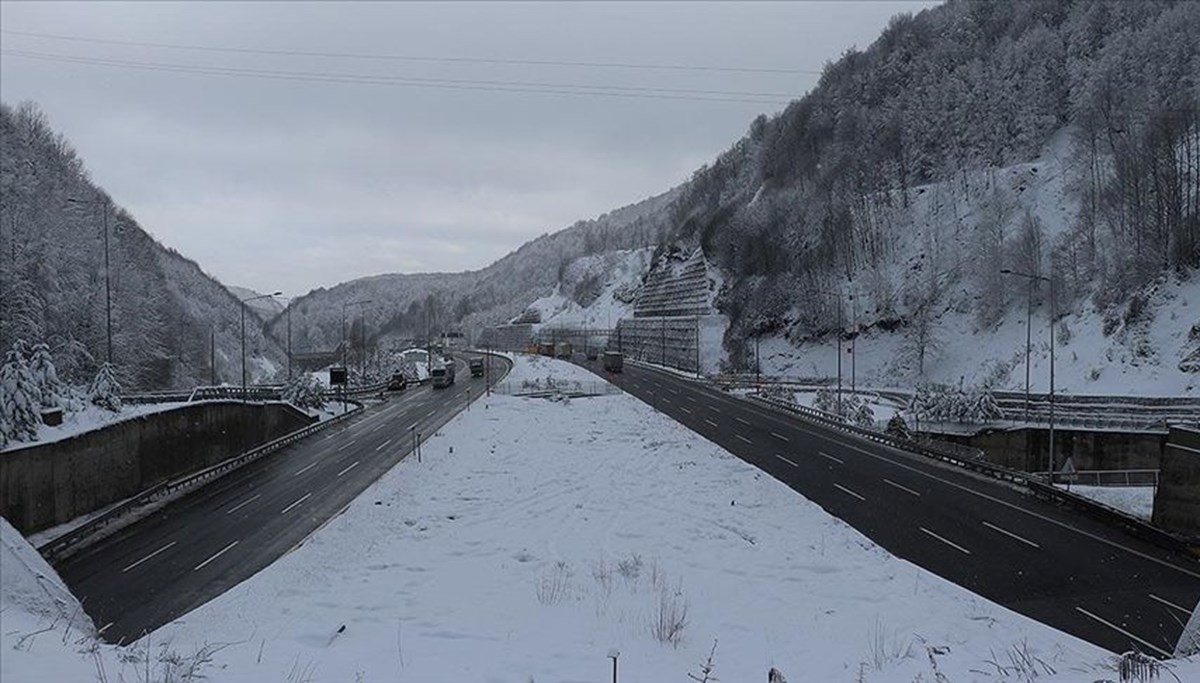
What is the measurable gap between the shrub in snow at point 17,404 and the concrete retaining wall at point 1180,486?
44737mm

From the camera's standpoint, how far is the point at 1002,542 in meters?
25.0

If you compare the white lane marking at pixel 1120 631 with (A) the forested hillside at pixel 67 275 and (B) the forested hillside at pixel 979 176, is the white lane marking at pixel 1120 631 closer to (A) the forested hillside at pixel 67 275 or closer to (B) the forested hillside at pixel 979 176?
(B) the forested hillside at pixel 979 176

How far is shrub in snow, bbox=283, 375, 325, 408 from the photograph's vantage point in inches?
2458

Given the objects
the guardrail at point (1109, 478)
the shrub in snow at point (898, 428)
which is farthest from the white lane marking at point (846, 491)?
the shrub in snow at point (898, 428)

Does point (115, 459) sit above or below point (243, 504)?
above

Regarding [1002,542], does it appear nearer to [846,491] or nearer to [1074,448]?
[846,491]

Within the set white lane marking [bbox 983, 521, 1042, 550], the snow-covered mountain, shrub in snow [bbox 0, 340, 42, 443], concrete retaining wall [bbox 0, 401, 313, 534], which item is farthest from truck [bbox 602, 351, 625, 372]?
white lane marking [bbox 983, 521, 1042, 550]

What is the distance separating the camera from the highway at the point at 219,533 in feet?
68.1

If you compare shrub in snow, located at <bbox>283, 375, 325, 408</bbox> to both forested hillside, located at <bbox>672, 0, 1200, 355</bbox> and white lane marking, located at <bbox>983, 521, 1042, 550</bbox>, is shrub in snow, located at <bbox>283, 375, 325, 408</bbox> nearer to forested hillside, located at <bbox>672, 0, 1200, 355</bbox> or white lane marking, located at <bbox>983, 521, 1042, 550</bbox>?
white lane marking, located at <bbox>983, 521, 1042, 550</bbox>

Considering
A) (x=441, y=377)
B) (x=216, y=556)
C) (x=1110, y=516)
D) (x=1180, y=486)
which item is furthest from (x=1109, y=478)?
(x=441, y=377)

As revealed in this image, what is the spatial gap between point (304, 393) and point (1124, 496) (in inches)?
2282

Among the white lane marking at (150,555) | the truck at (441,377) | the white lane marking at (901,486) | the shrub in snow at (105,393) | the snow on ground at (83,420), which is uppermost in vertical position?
the shrub in snow at (105,393)

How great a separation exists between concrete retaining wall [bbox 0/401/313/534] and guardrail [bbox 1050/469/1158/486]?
143 ft

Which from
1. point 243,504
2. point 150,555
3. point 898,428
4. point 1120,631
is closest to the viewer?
point 1120,631
